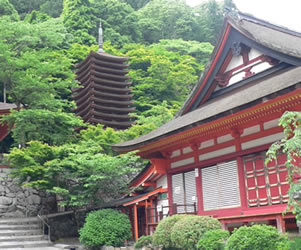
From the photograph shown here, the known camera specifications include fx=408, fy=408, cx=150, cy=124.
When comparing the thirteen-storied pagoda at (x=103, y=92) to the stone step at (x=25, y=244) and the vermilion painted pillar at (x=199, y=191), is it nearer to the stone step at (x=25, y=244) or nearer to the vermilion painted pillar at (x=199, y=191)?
the stone step at (x=25, y=244)

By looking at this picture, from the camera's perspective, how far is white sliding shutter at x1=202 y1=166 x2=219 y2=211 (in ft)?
43.8

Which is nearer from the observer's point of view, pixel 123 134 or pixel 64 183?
pixel 64 183

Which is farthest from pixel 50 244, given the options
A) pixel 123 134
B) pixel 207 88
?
pixel 207 88

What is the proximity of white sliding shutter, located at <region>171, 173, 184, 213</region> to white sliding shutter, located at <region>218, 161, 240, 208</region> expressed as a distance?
2.16 metres

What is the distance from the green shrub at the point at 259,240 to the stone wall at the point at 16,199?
593 inches

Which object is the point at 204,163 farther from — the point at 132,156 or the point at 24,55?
the point at 24,55

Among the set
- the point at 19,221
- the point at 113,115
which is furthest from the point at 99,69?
the point at 19,221

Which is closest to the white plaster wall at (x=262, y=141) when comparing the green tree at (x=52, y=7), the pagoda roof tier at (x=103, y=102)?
the pagoda roof tier at (x=103, y=102)

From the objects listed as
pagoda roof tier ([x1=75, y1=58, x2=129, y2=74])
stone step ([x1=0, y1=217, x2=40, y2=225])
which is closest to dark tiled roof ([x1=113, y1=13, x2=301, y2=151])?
stone step ([x1=0, y1=217, x2=40, y2=225])

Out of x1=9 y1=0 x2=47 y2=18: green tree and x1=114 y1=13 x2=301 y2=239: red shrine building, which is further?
x1=9 y1=0 x2=47 y2=18: green tree

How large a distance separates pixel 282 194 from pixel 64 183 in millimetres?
10269

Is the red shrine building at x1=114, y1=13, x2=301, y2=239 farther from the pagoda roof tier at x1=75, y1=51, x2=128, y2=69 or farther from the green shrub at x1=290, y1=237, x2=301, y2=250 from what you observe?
the pagoda roof tier at x1=75, y1=51, x2=128, y2=69

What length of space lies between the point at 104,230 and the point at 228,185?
5427 mm

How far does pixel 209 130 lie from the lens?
12.3m
